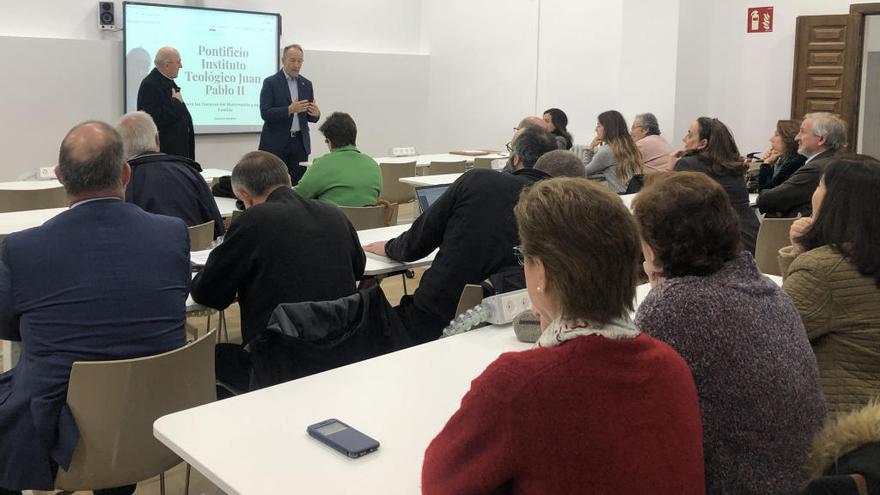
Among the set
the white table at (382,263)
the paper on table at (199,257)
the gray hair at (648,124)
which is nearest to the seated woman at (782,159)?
the gray hair at (648,124)

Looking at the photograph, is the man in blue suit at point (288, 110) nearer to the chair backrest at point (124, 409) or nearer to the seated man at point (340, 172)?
the seated man at point (340, 172)

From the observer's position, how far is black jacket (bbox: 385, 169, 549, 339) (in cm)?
320

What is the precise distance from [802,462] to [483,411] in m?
0.76

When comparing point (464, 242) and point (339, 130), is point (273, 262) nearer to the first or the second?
point (464, 242)

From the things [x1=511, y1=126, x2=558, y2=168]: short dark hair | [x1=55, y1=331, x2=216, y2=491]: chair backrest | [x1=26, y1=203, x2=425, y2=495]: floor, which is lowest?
[x1=26, y1=203, x2=425, y2=495]: floor

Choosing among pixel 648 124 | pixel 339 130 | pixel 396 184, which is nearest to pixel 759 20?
pixel 648 124

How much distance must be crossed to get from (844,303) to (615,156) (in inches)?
184

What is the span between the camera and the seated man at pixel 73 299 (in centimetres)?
228

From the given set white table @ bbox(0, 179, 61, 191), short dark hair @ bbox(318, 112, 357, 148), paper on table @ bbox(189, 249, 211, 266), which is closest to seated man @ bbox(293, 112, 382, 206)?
short dark hair @ bbox(318, 112, 357, 148)

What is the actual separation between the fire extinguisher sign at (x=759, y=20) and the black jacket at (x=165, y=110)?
18.1 feet

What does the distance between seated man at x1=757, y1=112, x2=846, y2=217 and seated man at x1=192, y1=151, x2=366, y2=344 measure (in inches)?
118

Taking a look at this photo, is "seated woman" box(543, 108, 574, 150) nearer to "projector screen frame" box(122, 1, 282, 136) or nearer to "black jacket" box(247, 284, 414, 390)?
"projector screen frame" box(122, 1, 282, 136)

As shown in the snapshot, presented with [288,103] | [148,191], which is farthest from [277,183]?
[288,103]

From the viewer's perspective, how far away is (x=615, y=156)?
681 centimetres
